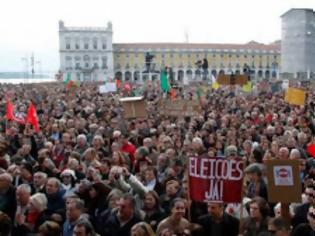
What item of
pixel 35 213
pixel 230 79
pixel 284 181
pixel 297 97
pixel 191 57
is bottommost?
pixel 35 213

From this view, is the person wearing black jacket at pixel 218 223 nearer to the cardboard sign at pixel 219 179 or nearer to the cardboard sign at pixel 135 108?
Result: the cardboard sign at pixel 219 179

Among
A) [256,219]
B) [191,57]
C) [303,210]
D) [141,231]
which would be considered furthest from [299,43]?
[141,231]

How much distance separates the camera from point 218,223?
518cm

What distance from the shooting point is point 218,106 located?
20141mm

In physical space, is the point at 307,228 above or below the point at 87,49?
below

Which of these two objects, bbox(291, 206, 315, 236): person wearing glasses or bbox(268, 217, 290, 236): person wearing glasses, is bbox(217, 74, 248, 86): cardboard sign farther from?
bbox(268, 217, 290, 236): person wearing glasses

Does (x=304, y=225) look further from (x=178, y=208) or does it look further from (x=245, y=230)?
(x=178, y=208)

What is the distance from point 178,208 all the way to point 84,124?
7.91 m

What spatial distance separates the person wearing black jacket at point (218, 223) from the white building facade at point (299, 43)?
64312 millimetres

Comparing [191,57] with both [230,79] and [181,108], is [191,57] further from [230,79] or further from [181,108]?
[181,108]

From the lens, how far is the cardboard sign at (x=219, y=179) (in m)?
5.12

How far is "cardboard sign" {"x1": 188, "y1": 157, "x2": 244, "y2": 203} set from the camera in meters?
5.12

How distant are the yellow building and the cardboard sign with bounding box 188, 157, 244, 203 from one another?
106 meters

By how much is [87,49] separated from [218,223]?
11073 cm
